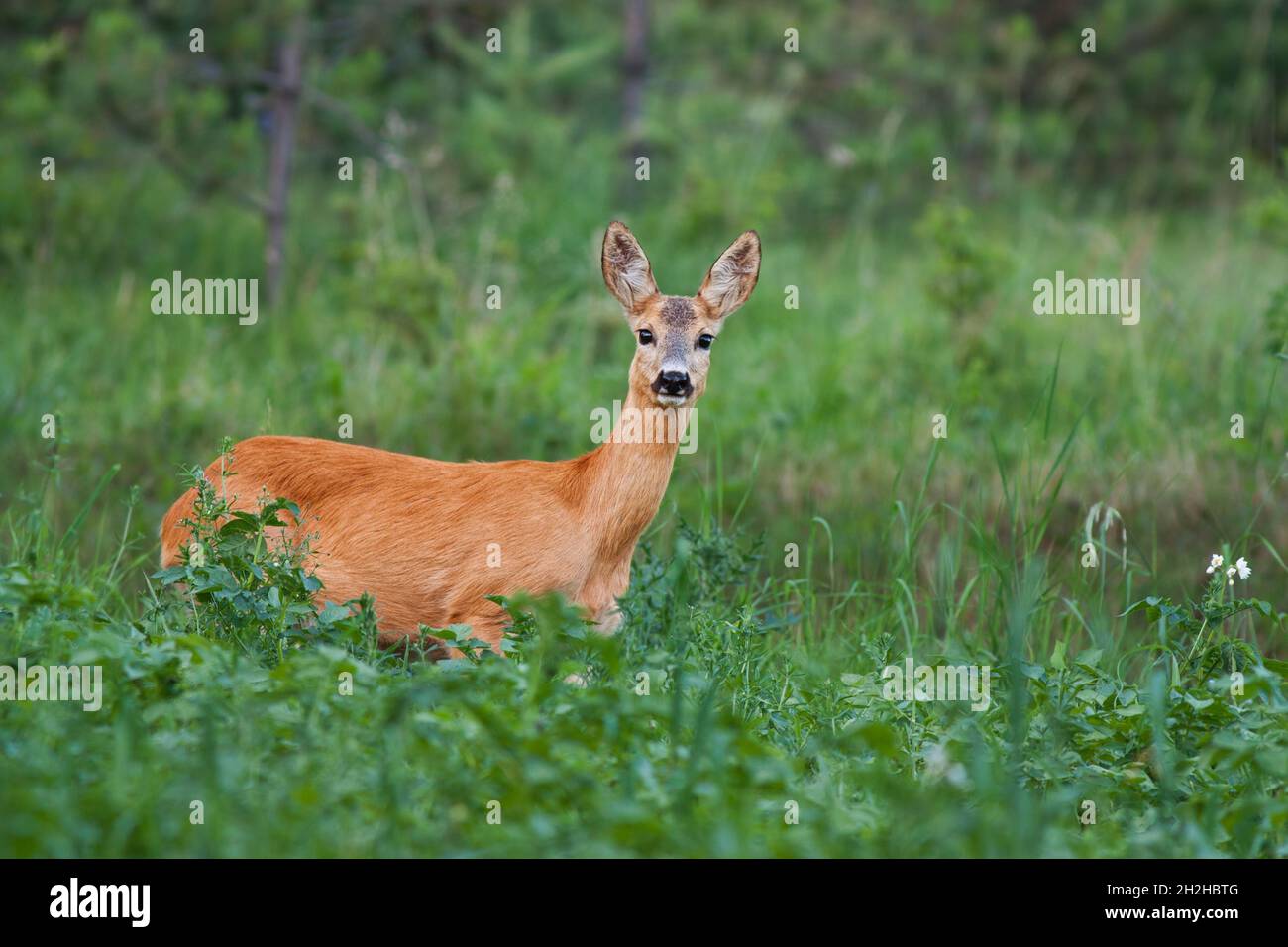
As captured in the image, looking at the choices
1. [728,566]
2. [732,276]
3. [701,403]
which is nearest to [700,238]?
[701,403]

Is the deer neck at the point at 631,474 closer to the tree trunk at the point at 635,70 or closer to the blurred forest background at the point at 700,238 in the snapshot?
the blurred forest background at the point at 700,238

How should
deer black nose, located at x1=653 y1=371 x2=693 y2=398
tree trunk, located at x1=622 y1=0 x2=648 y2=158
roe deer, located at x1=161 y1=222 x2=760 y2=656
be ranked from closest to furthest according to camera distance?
deer black nose, located at x1=653 y1=371 x2=693 y2=398 → roe deer, located at x1=161 y1=222 x2=760 y2=656 → tree trunk, located at x1=622 y1=0 x2=648 y2=158

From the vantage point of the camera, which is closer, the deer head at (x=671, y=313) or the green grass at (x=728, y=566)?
the green grass at (x=728, y=566)

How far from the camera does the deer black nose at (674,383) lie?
510cm

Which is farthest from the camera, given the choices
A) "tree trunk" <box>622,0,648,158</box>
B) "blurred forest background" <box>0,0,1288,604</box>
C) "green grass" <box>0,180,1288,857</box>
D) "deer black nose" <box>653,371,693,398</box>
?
"tree trunk" <box>622,0,648,158</box>

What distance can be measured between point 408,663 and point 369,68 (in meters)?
6.82

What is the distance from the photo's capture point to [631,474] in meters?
5.27

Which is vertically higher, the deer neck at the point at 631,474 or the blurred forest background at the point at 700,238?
the blurred forest background at the point at 700,238

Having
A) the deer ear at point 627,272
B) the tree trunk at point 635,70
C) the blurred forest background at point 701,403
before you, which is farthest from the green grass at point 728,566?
the deer ear at point 627,272

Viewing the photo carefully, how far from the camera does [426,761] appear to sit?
11.6 feet

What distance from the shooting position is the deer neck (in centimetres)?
527

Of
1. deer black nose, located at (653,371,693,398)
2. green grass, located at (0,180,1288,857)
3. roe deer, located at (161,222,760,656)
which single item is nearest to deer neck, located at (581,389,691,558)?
roe deer, located at (161,222,760,656)

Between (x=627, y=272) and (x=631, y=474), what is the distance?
0.76 meters

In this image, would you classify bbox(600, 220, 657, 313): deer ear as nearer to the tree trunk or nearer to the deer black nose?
the deer black nose
